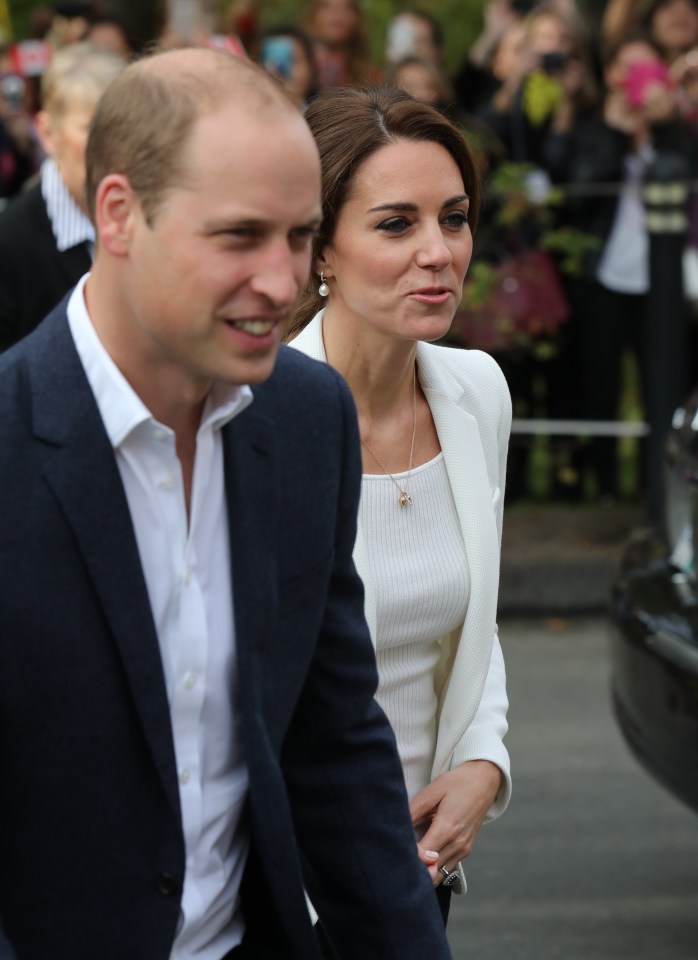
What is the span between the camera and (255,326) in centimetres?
197

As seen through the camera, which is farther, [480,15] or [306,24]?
[480,15]

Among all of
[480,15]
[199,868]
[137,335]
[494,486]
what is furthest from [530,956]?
[480,15]

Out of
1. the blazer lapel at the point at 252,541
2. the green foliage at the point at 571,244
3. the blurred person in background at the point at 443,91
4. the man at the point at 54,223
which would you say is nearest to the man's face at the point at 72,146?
the man at the point at 54,223

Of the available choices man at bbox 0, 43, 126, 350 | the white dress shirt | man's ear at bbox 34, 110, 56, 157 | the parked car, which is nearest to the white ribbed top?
the white dress shirt

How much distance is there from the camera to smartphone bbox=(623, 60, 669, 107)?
26.5 feet

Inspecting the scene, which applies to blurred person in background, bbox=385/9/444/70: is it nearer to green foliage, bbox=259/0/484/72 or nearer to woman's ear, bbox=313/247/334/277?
green foliage, bbox=259/0/484/72

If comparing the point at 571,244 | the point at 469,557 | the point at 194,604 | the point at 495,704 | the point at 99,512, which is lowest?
the point at 495,704

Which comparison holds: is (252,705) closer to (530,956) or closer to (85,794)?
(85,794)

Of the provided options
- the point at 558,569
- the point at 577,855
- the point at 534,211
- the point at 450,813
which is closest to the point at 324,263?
the point at 450,813

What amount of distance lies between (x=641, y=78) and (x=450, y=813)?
5.69 m

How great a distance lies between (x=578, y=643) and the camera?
752 cm

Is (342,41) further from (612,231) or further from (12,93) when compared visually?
(612,231)

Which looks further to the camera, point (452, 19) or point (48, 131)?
point (452, 19)

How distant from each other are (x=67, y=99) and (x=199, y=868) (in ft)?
11.3
